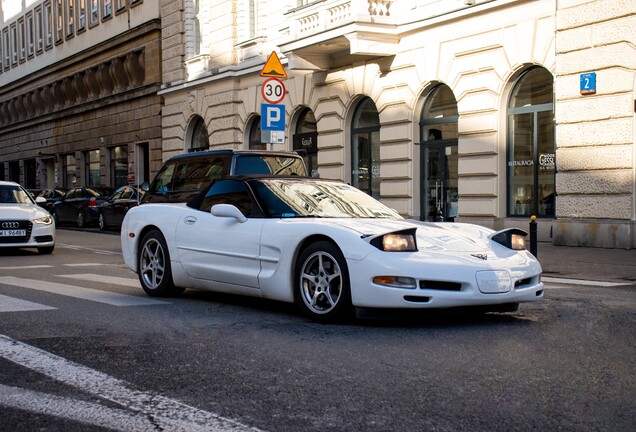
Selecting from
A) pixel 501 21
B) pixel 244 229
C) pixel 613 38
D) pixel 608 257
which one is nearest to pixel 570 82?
pixel 613 38

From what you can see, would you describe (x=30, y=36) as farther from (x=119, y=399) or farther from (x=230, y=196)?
(x=119, y=399)

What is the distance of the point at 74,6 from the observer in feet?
150

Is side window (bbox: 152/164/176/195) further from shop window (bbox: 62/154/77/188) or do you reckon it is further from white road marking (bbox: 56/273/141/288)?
shop window (bbox: 62/154/77/188)

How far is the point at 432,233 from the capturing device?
24.1 feet

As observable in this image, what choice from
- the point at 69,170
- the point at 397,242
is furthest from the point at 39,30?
the point at 397,242

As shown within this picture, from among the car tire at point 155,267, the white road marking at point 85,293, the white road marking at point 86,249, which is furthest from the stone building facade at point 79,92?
the car tire at point 155,267

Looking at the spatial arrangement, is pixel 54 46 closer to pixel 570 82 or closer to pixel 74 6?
pixel 74 6

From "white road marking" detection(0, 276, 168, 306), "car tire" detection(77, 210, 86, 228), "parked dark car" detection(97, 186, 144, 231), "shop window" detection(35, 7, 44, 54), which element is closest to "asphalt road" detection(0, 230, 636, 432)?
"white road marking" detection(0, 276, 168, 306)

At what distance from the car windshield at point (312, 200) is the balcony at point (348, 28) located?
13683 mm

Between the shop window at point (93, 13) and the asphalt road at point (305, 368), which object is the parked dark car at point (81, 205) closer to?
the shop window at point (93, 13)

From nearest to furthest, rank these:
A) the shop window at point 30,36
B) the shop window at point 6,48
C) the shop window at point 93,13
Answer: the shop window at point 93,13, the shop window at point 30,36, the shop window at point 6,48

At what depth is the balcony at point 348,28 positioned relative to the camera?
70.8 ft

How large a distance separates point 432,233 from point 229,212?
6.17 feet

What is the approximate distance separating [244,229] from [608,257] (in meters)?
8.66
